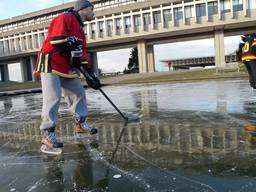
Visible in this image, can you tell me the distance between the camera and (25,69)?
72500 millimetres

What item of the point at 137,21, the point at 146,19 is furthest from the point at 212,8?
the point at 137,21

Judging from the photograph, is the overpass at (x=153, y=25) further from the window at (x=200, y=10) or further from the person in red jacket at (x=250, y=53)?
the person in red jacket at (x=250, y=53)

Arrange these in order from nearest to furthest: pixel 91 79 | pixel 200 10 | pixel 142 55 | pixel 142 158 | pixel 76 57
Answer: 1. pixel 142 158
2. pixel 76 57
3. pixel 91 79
4. pixel 200 10
5. pixel 142 55

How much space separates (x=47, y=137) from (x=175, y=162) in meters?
1.81

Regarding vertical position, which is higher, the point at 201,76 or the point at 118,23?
the point at 118,23

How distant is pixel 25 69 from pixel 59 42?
7110 centimetres

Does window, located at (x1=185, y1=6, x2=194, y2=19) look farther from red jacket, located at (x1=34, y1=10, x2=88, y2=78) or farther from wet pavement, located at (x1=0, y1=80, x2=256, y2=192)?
red jacket, located at (x1=34, y1=10, x2=88, y2=78)

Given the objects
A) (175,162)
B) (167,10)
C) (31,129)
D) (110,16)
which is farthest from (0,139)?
(110,16)

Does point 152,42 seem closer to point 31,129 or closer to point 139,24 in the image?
point 139,24

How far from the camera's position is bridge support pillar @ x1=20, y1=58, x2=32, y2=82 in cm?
7212

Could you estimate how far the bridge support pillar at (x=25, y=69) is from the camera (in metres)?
72.1

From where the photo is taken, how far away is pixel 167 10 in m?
52.8

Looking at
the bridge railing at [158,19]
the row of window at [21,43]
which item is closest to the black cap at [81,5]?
the bridge railing at [158,19]

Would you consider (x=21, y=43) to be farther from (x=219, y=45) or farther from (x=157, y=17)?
(x=219, y=45)
